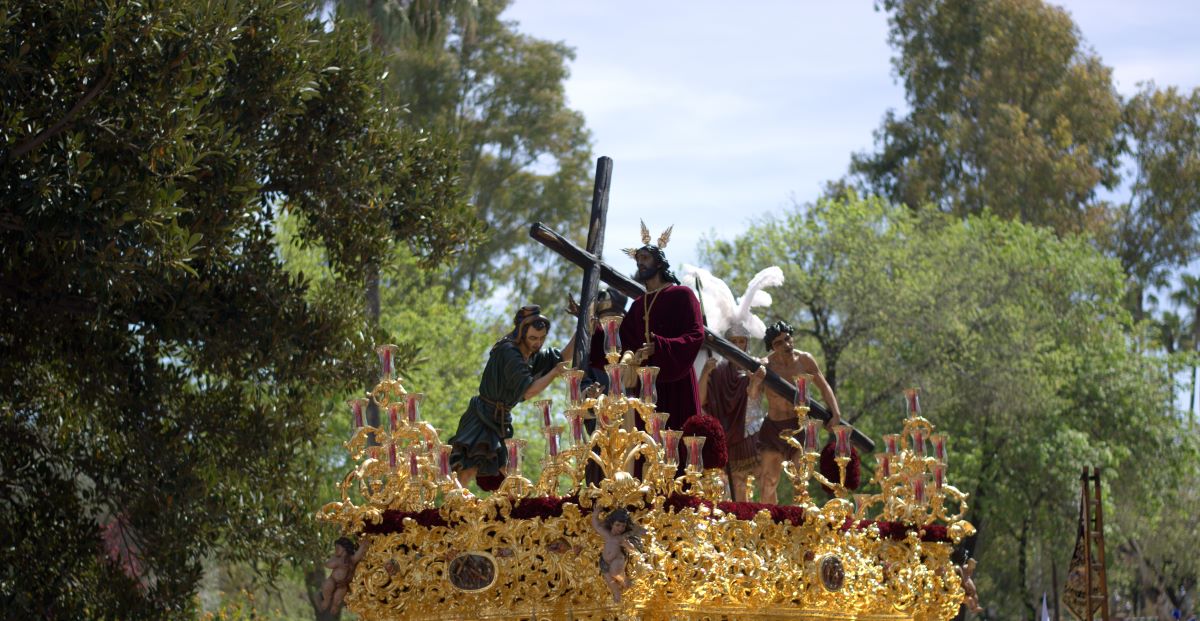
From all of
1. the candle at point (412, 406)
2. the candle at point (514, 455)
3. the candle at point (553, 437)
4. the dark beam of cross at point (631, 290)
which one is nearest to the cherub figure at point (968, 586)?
the dark beam of cross at point (631, 290)

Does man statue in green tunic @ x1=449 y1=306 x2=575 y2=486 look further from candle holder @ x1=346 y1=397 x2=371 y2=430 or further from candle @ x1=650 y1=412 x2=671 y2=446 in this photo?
candle @ x1=650 y1=412 x2=671 y2=446

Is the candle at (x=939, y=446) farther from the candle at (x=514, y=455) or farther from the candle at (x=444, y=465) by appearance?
the candle at (x=444, y=465)

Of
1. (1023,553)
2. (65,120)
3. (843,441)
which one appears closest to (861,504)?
(843,441)

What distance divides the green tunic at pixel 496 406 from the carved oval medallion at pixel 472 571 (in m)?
2.00

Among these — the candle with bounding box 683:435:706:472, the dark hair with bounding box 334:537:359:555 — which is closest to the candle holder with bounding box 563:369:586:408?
the candle with bounding box 683:435:706:472

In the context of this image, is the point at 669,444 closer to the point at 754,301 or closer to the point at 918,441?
the point at 918,441

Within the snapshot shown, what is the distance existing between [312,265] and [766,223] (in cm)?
912

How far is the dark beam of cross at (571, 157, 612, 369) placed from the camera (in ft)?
30.4

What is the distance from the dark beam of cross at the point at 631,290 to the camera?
32.0ft

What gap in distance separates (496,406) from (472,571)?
216 cm

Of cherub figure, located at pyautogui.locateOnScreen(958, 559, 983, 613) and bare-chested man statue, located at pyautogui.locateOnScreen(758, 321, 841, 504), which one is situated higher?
bare-chested man statue, located at pyautogui.locateOnScreen(758, 321, 841, 504)

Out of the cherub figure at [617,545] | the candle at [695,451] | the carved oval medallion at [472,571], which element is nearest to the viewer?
the cherub figure at [617,545]

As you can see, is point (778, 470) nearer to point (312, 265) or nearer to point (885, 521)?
point (885, 521)

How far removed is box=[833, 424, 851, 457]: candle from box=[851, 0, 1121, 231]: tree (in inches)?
1250
